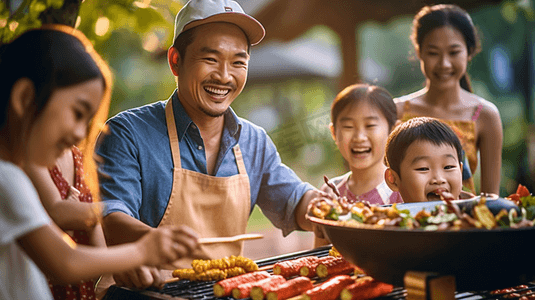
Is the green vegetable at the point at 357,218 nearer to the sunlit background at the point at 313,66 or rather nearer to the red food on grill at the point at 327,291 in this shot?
the red food on grill at the point at 327,291

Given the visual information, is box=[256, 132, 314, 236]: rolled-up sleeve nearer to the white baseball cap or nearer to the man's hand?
the man's hand

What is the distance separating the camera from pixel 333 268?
81.6 inches

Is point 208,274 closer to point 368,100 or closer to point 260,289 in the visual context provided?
point 260,289

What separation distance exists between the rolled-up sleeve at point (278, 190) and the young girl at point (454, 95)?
117cm

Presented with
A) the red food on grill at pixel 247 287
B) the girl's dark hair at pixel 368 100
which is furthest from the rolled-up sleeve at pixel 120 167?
the girl's dark hair at pixel 368 100

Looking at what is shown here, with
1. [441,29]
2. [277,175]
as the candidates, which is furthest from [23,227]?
[441,29]

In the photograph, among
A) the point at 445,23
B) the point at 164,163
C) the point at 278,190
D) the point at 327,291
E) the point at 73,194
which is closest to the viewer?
the point at 327,291

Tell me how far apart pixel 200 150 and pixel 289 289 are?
1.20m

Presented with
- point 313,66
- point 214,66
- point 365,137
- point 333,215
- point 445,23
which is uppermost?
point 313,66

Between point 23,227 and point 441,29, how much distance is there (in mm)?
3112

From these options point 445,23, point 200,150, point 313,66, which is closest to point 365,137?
point 200,150

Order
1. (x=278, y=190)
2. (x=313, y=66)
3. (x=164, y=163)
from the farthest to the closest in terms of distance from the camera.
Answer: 1. (x=313, y=66)
2. (x=278, y=190)
3. (x=164, y=163)

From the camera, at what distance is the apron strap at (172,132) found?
2707 millimetres

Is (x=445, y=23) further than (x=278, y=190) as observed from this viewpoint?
Yes
